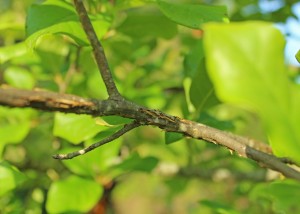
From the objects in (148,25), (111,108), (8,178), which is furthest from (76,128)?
(111,108)

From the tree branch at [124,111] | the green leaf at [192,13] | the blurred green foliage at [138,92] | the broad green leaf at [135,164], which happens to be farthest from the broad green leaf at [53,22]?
the broad green leaf at [135,164]

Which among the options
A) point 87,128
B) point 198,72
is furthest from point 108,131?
point 198,72

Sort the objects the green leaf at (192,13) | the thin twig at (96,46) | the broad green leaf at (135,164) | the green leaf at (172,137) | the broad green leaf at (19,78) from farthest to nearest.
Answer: the broad green leaf at (19,78) → the broad green leaf at (135,164) → the green leaf at (172,137) → the green leaf at (192,13) → the thin twig at (96,46)

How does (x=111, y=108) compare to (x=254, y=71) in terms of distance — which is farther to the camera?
(x=111, y=108)

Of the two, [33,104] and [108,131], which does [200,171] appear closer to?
[108,131]

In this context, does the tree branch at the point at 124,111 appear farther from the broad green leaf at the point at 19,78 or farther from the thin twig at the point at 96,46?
the broad green leaf at the point at 19,78

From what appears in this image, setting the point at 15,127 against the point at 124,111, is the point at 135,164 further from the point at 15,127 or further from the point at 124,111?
the point at 124,111
